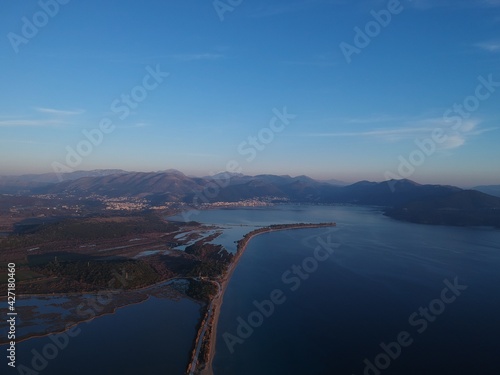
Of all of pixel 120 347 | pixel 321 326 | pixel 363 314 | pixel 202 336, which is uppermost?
pixel 363 314

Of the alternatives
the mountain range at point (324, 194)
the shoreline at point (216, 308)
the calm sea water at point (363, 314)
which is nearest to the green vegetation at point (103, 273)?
the shoreline at point (216, 308)

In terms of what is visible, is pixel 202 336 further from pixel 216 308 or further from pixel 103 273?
pixel 103 273

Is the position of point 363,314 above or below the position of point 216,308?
above

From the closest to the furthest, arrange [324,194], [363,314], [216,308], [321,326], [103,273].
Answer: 1. [321,326]
2. [363,314]
3. [216,308]
4. [103,273]
5. [324,194]

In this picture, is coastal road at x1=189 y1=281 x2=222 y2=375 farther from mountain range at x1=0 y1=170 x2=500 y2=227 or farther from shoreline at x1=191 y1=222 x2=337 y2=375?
mountain range at x1=0 y1=170 x2=500 y2=227

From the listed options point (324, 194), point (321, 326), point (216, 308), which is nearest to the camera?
point (321, 326)

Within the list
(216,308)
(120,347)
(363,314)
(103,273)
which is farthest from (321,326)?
(103,273)

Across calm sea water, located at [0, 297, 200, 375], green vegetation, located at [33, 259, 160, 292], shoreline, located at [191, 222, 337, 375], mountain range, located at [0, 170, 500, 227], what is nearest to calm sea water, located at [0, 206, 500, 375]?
calm sea water, located at [0, 297, 200, 375]
